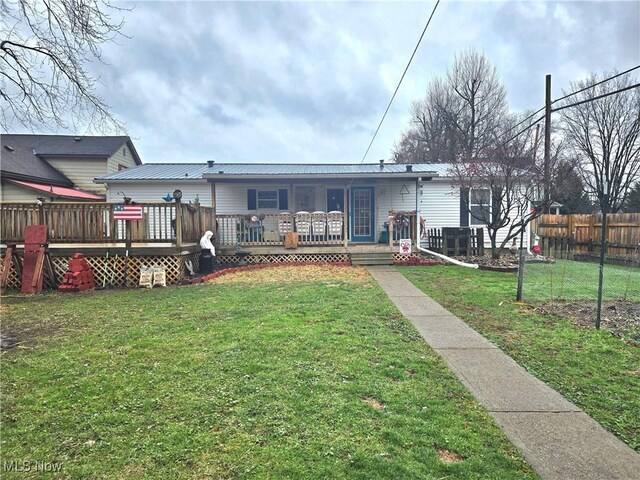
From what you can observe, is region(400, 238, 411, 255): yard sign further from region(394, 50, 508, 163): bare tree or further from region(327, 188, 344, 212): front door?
region(394, 50, 508, 163): bare tree

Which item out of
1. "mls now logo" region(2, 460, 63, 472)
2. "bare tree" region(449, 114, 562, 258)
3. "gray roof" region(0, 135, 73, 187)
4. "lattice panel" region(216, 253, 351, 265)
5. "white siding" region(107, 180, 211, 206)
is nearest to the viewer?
"mls now logo" region(2, 460, 63, 472)

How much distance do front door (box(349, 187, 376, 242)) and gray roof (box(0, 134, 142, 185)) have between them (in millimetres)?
14780

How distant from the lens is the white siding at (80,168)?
68.4 feet

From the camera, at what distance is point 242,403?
293cm

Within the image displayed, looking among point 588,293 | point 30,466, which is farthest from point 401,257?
point 30,466

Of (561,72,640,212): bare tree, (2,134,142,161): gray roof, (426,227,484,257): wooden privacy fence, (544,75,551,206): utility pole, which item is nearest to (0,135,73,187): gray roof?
(2,134,142,161): gray roof

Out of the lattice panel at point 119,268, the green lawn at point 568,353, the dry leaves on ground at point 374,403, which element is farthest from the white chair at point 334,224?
the dry leaves on ground at point 374,403

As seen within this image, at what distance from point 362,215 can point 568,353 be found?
1135cm

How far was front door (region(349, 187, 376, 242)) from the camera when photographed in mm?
15195

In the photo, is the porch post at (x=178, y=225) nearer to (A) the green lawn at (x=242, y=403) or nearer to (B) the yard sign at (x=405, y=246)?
(A) the green lawn at (x=242, y=403)

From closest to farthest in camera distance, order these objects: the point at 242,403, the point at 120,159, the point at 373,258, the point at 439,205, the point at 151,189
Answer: the point at 242,403, the point at 373,258, the point at 151,189, the point at 439,205, the point at 120,159

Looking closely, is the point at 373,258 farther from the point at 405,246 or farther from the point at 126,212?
the point at 126,212

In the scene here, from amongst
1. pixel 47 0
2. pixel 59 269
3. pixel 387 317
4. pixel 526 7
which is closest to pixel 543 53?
pixel 526 7

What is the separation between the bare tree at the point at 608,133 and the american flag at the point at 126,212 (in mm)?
21291
